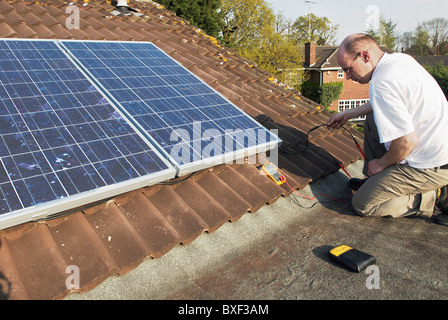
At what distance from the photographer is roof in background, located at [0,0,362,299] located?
241 cm

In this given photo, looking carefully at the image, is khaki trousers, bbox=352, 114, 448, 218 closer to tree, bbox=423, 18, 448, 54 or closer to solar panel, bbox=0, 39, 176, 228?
solar panel, bbox=0, 39, 176, 228

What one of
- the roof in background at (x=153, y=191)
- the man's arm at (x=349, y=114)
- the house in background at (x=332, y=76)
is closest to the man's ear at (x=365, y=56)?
the man's arm at (x=349, y=114)

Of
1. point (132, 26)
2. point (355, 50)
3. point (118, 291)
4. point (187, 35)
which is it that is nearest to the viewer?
point (118, 291)

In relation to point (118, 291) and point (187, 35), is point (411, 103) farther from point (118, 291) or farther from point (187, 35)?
point (187, 35)

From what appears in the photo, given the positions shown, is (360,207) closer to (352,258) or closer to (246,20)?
(352,258)

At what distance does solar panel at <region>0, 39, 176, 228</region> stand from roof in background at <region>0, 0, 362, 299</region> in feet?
0.75

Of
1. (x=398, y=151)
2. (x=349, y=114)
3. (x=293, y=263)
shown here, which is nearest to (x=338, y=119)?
(x=349, y=114)

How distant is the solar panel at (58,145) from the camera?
2531 mm

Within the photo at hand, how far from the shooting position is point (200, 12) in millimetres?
28219

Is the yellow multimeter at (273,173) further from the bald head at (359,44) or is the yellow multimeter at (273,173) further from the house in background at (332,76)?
the house in background at (332,76)

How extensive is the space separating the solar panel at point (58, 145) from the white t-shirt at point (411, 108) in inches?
82.3
